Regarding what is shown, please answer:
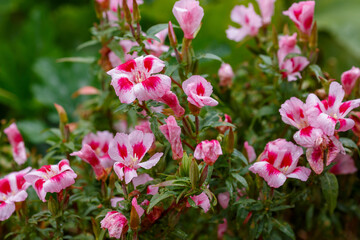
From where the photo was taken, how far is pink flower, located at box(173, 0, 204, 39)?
2.30 ft

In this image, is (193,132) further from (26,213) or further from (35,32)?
(35,32)

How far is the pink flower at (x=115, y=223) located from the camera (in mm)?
633

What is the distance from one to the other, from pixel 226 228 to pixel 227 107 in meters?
0.27

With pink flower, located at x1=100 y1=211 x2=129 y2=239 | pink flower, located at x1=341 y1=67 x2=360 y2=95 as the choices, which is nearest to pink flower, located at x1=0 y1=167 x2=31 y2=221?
pink flower, located at x1=100 y1=211 x2=129 y2=239

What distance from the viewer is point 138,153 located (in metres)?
0.69

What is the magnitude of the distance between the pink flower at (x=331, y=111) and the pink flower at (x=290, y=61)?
122mm

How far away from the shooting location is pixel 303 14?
31.3 inches

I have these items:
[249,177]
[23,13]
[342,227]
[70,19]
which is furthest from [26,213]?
[23,13]

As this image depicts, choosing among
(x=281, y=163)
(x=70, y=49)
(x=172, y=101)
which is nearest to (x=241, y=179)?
(x=281, y=163)

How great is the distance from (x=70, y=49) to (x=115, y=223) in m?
1.58

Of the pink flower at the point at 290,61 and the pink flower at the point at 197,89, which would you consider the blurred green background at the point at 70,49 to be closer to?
the pink flower at the point at 290,61

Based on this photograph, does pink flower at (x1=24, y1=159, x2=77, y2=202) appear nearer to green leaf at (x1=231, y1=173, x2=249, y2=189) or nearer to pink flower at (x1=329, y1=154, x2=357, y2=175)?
green leaf at (x1=231, y1=173, x2=249, y2=189)

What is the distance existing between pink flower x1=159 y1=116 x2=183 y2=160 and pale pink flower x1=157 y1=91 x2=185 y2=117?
28mm

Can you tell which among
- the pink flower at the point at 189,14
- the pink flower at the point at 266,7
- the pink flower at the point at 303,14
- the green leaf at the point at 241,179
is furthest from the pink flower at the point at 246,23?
the green leaf at the point at 241,179
